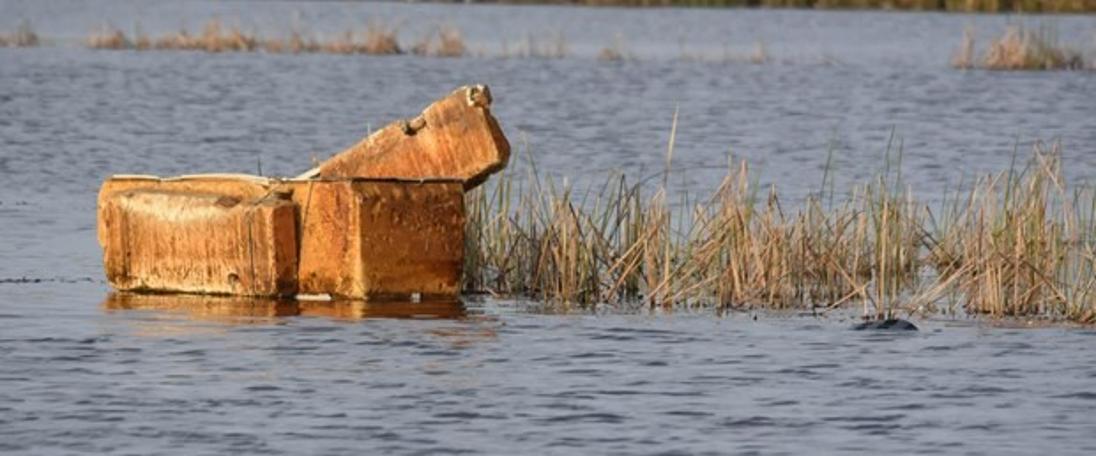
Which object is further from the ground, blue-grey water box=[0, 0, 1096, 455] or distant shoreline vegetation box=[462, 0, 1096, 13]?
distant shoreline vegetation box=[462, 0, 1096, 13]

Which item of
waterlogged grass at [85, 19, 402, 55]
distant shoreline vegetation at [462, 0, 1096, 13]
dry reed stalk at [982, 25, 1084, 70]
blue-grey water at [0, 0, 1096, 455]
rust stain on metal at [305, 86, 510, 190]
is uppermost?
distant shoreline vegetation at [462, 0, 1096, 13]

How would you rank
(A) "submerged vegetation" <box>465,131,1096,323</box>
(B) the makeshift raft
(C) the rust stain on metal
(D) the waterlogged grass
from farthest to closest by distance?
(D) the waterlogged grass < (C) the rust stain on metal < (A) "submerged vegetation" <box>465,131,1096,323</box> < (B) the makeshift raft

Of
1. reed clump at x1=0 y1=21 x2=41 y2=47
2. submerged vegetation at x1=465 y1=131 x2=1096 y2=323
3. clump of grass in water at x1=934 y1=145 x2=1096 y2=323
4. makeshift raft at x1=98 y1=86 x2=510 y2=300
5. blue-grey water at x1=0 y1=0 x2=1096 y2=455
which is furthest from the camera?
reed clump at x1=0 y1=21 x2=41 y2=47

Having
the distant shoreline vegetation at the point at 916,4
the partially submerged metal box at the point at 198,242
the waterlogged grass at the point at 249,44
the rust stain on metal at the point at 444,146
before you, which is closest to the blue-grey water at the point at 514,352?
the partially submerged metal box at the point at 198,242

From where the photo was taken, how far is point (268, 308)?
14.5 m

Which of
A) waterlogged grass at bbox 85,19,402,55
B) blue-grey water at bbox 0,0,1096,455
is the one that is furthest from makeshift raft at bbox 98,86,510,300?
waterlogged grass at bbox 85,19,402,55

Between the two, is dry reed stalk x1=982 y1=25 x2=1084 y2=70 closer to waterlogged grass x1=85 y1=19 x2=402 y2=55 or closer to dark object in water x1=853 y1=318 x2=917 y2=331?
waterlogged grass x1=85 y1=19 x2=402 y2=55

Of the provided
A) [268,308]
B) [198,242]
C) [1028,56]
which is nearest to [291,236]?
[268,308]

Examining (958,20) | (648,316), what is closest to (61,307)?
(648,316)

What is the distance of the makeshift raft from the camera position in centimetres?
1447

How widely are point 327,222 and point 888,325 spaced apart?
2.99 meters

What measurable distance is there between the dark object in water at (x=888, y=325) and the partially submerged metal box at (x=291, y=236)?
7.22 ft

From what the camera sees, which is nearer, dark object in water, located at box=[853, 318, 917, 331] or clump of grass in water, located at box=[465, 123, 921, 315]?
dark object in water, located at box=[853, 318, 917, 331]

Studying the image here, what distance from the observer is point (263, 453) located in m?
10.2
